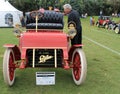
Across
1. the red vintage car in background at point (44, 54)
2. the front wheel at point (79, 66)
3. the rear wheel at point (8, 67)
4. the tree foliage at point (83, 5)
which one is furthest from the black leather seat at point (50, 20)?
the tree foliage at point (83, 5)

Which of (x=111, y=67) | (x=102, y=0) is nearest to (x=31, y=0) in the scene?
(x=102, y=0)

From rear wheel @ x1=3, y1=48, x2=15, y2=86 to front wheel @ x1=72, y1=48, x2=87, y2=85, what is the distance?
54.0 inches

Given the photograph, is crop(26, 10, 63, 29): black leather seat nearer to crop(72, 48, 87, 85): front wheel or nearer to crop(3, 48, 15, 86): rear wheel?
crop(72, 48, 87, 85): front wheel

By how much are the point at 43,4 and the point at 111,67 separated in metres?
49.4

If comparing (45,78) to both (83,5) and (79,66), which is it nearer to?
(79,66)

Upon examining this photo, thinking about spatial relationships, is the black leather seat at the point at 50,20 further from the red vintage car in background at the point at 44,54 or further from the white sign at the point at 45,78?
the white sign at the point at 45,78

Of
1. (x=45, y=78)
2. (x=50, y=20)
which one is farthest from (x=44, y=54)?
(x=50, y=20)

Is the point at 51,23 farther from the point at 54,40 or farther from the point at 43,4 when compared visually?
the point at 43,4

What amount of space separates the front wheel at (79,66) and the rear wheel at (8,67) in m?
1.37

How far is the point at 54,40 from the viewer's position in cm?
717

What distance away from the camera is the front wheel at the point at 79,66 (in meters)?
6.74

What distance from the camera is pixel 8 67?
667 centimetres

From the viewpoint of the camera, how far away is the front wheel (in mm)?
6738

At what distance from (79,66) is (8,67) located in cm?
152
